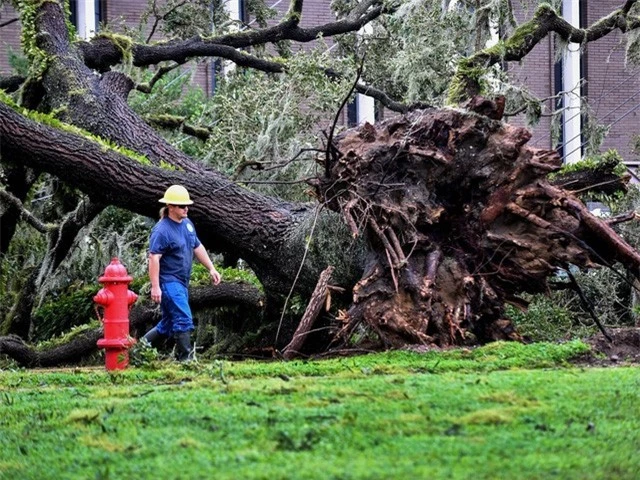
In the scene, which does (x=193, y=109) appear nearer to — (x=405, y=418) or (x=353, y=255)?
(x=353, y=255)

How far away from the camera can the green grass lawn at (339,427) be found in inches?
158

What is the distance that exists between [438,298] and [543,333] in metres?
2.30

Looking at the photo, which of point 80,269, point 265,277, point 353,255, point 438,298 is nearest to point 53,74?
point 80,269

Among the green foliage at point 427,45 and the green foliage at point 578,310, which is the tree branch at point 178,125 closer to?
the green foliage at point 427,45

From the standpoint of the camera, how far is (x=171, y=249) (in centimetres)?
941

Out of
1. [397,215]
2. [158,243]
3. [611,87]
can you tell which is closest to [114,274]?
[158,243]

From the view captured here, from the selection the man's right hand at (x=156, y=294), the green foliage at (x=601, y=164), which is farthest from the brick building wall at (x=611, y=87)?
the man's right hand at (x=156, y=294)

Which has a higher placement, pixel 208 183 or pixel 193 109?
pixel 193 109

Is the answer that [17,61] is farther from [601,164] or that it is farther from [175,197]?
[601,164]

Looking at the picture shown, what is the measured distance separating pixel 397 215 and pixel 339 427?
4.83m

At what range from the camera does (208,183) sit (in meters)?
11.4

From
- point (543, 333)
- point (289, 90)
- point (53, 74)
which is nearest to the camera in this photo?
point (543, 333)

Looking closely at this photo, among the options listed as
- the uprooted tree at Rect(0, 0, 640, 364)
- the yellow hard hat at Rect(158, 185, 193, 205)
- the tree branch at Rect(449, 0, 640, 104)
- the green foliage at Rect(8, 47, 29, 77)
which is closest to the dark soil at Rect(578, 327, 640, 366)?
the uprooted tree at Rect(0, 0, 640, 364)

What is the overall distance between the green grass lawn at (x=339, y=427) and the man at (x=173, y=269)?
2.12 m
